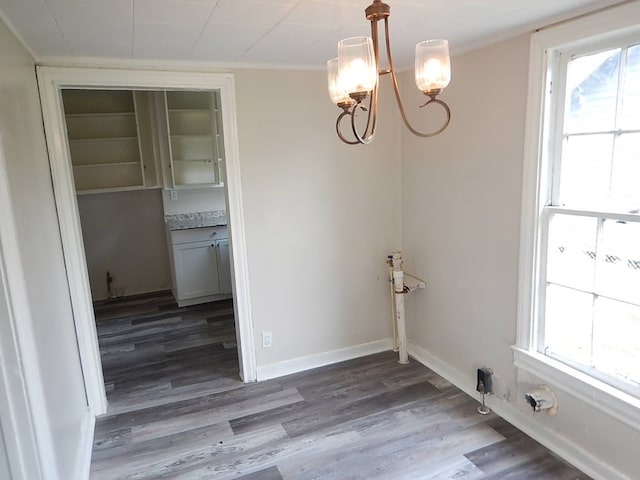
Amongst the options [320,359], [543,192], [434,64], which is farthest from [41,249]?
[543,192]

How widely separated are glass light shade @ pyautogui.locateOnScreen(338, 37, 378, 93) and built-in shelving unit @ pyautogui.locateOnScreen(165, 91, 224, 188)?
3.52 m

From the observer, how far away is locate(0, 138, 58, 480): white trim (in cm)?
136

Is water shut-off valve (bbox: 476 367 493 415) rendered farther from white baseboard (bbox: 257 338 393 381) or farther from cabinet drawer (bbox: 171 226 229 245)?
cabinet drawer (bbox: 171 226 229 245)

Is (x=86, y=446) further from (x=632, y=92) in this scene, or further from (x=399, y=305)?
(x=632, y=92)

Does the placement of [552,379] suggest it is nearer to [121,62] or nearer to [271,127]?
[271,127]

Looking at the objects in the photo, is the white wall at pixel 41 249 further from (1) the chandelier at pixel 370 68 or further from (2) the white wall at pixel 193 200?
(2) the white wall at pixel 193 200

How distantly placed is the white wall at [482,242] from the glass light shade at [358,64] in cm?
132

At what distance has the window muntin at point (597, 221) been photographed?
1.85 metres

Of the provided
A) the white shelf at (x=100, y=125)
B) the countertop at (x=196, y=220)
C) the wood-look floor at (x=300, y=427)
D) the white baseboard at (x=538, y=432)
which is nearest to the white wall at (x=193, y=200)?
the countertop at (x=196, y=220)

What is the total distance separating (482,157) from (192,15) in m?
1.70

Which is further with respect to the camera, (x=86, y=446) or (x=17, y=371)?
(x=86, y=446)

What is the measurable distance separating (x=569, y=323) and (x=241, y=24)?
2.14m

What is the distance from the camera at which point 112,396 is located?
9.84 feet

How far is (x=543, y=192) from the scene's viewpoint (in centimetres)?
220
